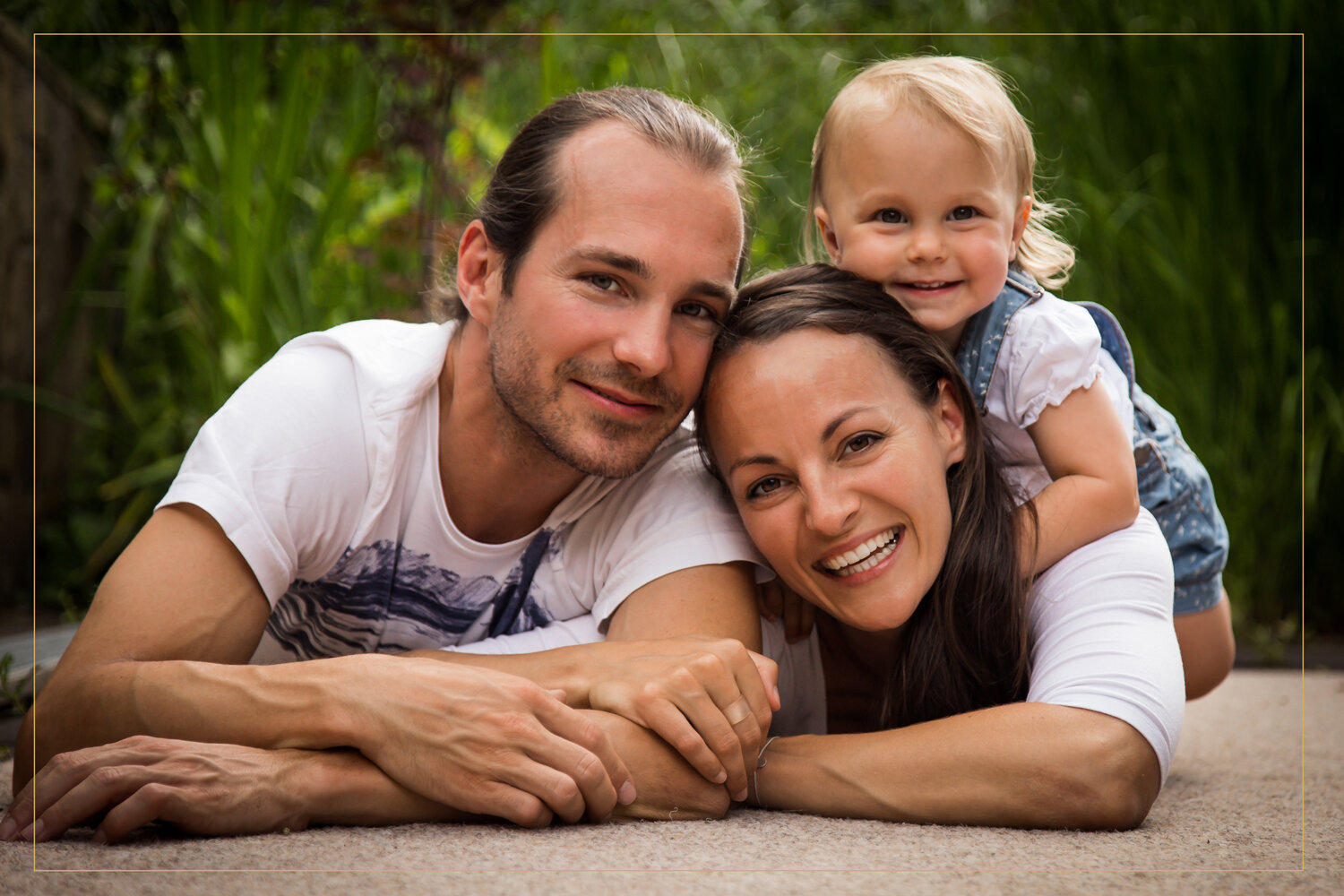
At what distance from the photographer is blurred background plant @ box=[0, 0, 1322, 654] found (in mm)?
2633

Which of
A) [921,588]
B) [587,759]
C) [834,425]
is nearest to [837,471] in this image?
[834,425]

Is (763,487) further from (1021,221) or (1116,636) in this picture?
(1021,221)

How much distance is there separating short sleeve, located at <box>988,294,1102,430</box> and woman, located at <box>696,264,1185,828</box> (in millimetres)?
102

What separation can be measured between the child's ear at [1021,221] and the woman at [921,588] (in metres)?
0.31

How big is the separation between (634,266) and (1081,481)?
860mm

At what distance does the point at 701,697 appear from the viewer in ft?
5.91

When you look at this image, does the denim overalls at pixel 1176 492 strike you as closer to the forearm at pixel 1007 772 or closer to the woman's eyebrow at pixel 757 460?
the woman's eyebrow at pixel 757 460

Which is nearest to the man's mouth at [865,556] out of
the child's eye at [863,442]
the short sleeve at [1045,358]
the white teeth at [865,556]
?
the white teeth at [865,556]

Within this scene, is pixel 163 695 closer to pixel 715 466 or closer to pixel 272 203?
pixel 715 466

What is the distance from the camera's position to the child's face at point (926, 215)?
212cm

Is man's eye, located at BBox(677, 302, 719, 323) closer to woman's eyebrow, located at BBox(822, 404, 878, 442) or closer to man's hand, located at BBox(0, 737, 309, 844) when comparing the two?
woman's eyebrow, located at BBox(822, 404, 878, 442)

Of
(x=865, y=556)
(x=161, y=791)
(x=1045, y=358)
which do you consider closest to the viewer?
(x=161, y=791)

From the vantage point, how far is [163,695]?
5.81ft

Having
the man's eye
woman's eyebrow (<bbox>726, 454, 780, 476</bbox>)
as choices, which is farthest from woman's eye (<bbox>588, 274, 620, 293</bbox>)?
woman's eyebrow (<bbox>726, 454, 780, 476</bbox>)
